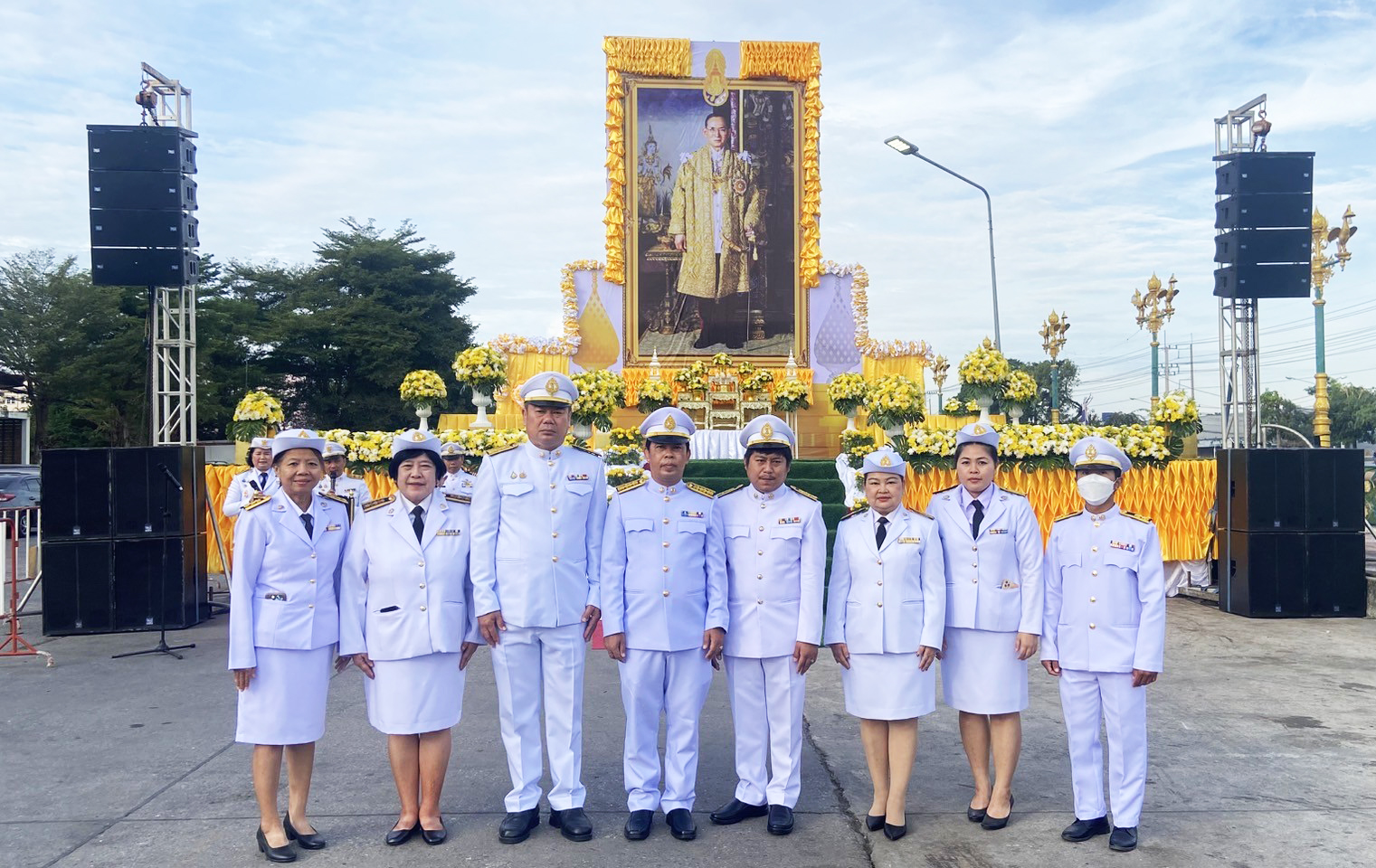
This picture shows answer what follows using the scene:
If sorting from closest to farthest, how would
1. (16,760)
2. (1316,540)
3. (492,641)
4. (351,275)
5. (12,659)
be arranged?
(492,641)
(16,760)
(12,659)
(1316,540)
(351,275)

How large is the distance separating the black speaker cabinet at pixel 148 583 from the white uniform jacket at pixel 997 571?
24.6 ft

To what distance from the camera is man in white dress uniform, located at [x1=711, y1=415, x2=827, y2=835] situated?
4.13 m

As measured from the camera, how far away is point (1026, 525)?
4207mm

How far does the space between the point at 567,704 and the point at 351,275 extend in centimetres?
3236

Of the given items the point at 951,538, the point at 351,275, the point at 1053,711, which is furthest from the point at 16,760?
the point at 351,275

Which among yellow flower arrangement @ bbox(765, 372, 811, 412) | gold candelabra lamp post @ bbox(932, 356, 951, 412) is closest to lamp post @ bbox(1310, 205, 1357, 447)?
yellow flower arrangement @ bbox(765, 372, 811, 412)

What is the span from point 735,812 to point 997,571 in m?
1.47

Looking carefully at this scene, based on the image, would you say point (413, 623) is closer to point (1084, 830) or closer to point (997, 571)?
point (997, 571)

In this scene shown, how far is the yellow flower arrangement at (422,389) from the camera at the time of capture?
14.3m

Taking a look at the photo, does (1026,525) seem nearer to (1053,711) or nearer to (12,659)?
(1053,711)

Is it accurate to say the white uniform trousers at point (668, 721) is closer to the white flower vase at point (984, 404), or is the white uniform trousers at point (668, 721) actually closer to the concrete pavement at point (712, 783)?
the concrete pavement at point (712, 783)

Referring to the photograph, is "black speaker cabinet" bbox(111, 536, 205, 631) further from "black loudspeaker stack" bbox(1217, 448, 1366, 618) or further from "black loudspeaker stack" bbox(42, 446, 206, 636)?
"black loudspeaker stack" bbox(1217, 448, 1366, 618)

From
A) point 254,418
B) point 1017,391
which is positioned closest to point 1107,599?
point 1017,391

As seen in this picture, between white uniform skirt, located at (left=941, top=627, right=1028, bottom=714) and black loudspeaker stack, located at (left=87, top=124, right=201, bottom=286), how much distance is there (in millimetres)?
9170
